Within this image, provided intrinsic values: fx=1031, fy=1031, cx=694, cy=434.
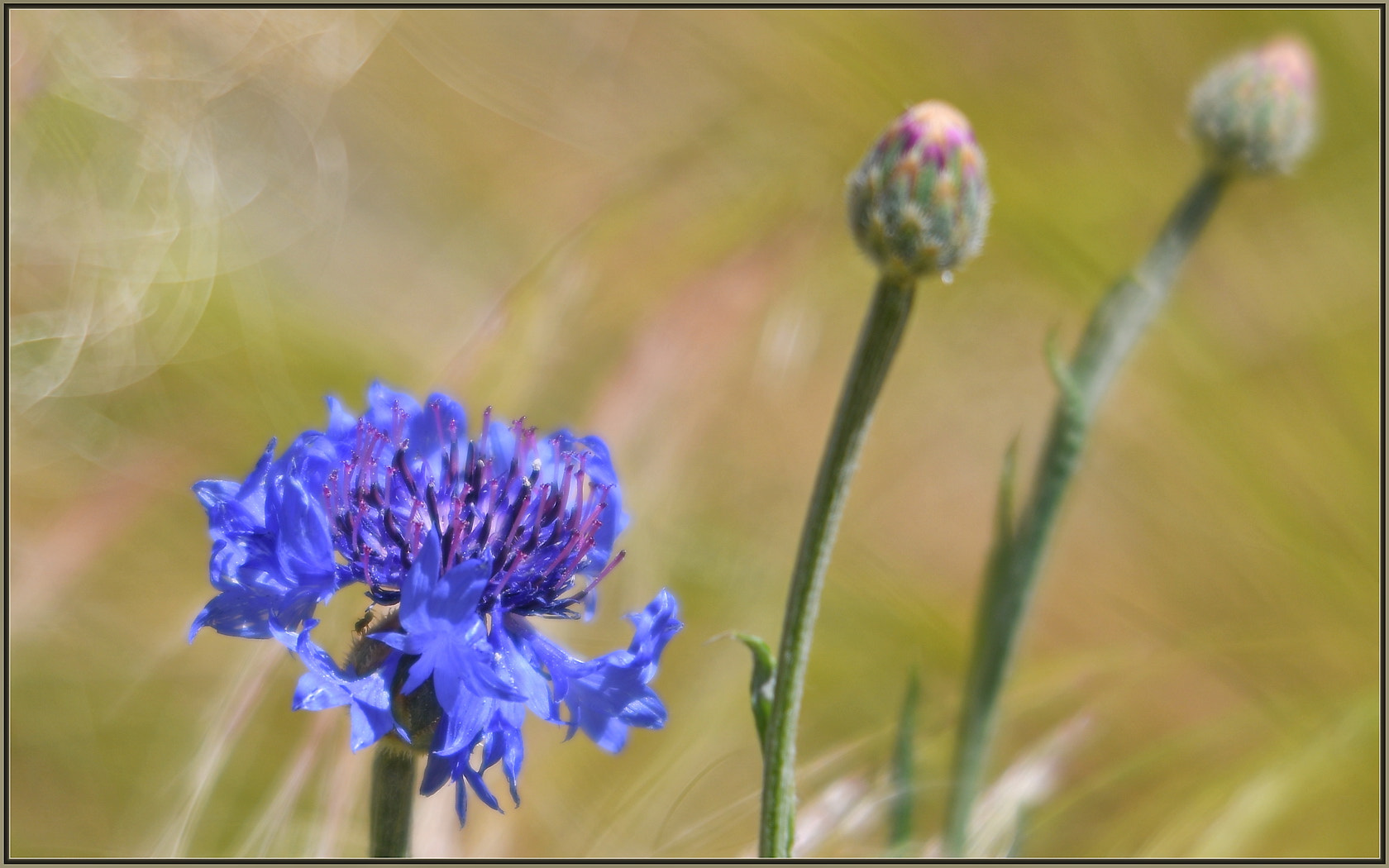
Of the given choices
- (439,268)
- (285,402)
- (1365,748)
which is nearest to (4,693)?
(285,402)

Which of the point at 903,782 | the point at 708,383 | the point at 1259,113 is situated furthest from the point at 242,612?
the point at 708,383

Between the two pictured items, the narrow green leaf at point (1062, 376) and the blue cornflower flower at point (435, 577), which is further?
the narrow green leaf at point (1062, 376)

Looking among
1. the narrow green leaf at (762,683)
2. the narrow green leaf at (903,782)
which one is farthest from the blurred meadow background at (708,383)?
the narrow green leaf at (762,683)

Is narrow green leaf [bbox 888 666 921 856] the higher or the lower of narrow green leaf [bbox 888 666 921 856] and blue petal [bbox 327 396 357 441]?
the lower

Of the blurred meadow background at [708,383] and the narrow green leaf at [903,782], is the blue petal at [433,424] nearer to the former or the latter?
the narrow green leaf at [903,782]

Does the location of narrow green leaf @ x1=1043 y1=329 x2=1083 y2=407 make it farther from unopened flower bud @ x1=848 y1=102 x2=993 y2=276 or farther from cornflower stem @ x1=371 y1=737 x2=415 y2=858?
cornflower stem @ x1=371 y1=737 x2=415 y2=858

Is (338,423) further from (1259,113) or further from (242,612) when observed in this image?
(1259,113)

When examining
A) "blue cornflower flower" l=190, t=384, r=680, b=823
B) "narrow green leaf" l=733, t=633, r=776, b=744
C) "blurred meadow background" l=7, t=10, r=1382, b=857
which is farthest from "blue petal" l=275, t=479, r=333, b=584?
"blurred meadow background" l=7, t=10, r=1382, b=857
